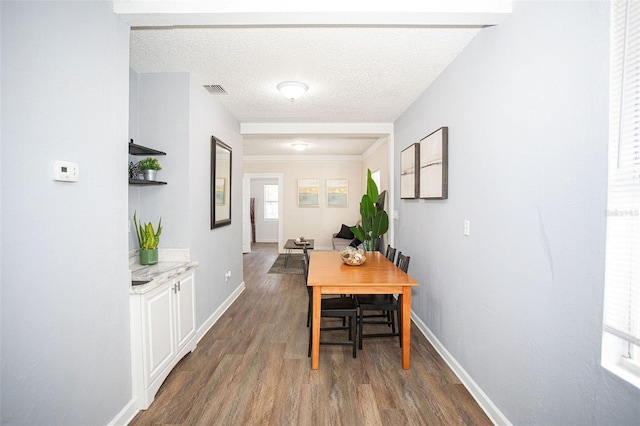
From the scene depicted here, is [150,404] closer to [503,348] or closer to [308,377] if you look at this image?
[308,377]

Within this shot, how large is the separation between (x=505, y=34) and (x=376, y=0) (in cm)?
80

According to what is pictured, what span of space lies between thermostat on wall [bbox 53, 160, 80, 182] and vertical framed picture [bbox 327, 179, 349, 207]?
657 cm

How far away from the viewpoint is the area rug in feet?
18.7

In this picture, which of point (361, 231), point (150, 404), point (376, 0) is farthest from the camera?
point (361, 231)

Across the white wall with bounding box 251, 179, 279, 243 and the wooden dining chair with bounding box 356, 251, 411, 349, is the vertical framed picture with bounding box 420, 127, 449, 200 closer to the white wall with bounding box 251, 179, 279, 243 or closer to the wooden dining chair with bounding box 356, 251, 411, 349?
the wooden dining chair with bounding box 356, 251, 411, 349

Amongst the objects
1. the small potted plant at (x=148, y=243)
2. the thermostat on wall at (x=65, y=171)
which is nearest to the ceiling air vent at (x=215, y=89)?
the small potted plant at (x=148, y=243)

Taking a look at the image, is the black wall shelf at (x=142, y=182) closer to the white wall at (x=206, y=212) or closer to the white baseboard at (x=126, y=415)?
the white wall at (x=206, y=212)

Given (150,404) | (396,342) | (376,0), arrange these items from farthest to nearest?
(396,342)
(150,404)
(376,0)

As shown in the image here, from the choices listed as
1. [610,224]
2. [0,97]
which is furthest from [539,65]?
[0,97]

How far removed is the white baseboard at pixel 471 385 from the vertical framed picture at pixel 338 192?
5119 mm

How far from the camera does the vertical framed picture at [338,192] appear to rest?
778 centimetres

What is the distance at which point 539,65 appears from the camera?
143 centimetres

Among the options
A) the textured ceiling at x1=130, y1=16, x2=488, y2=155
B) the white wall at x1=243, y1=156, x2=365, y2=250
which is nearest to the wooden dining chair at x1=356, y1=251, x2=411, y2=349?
the textured ceiling at x1=130, y1=16, x2=488, y2=155

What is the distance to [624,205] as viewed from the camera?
3.40 ft
